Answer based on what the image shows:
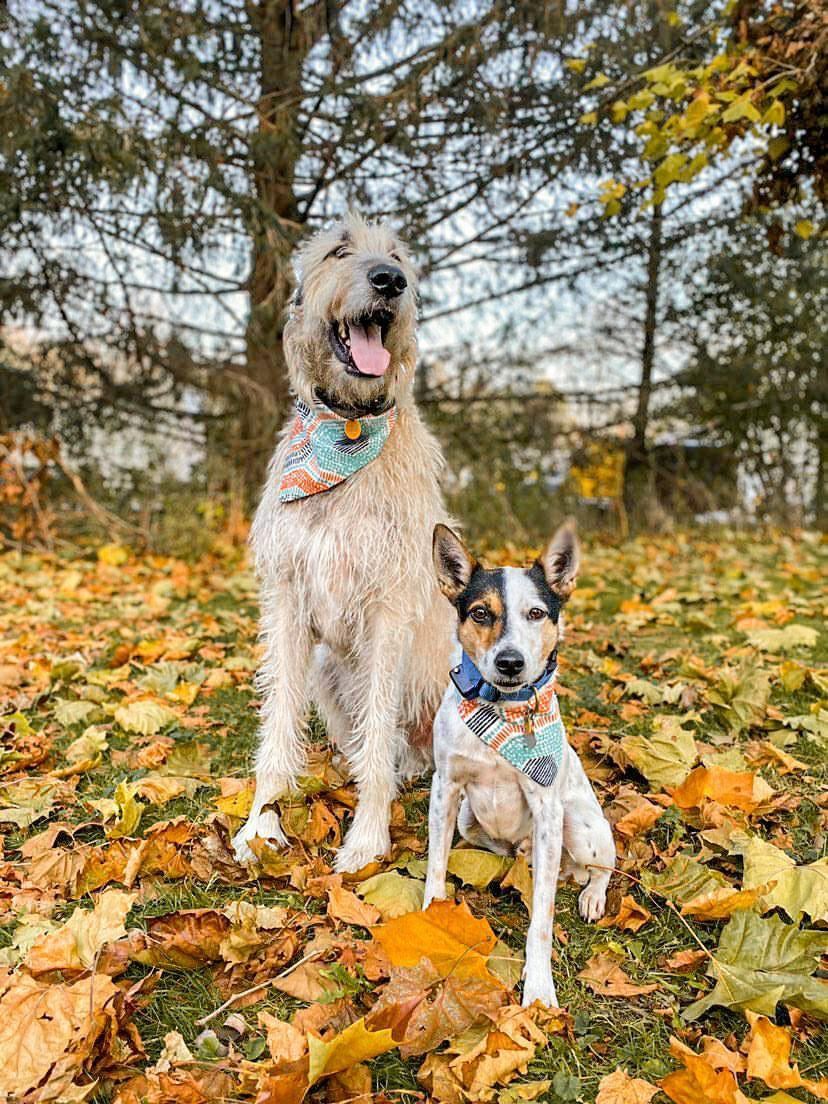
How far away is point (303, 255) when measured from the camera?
124 inches

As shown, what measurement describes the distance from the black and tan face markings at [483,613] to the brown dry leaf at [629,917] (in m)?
0.82

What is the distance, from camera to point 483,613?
2443 mm

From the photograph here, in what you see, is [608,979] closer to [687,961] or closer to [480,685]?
[687,961]

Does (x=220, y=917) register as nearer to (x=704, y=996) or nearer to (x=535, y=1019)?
(x=535, y=1019)

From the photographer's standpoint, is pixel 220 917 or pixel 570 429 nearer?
pixel 220 917

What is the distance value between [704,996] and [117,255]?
763cm

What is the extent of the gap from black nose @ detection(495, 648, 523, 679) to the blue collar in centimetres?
9

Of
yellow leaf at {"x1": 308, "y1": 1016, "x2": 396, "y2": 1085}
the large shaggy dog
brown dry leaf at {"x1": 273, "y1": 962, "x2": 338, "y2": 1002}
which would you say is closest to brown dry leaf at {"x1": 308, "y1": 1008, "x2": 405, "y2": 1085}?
yellow leaf at {"x1": 308, "y1": 1016, "x2": 396, "y2": 1085}

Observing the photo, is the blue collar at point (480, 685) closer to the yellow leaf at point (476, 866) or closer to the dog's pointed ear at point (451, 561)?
the dog's pointed ear at point (451, 561)

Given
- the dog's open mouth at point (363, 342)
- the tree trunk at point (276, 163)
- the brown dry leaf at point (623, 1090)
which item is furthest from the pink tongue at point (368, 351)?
the tree trunk at point (276, 163)

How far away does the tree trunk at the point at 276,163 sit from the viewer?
6.88 meters

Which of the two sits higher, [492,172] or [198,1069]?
[492,172]

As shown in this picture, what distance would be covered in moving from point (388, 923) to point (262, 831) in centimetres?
89

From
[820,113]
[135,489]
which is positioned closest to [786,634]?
[820,113]
